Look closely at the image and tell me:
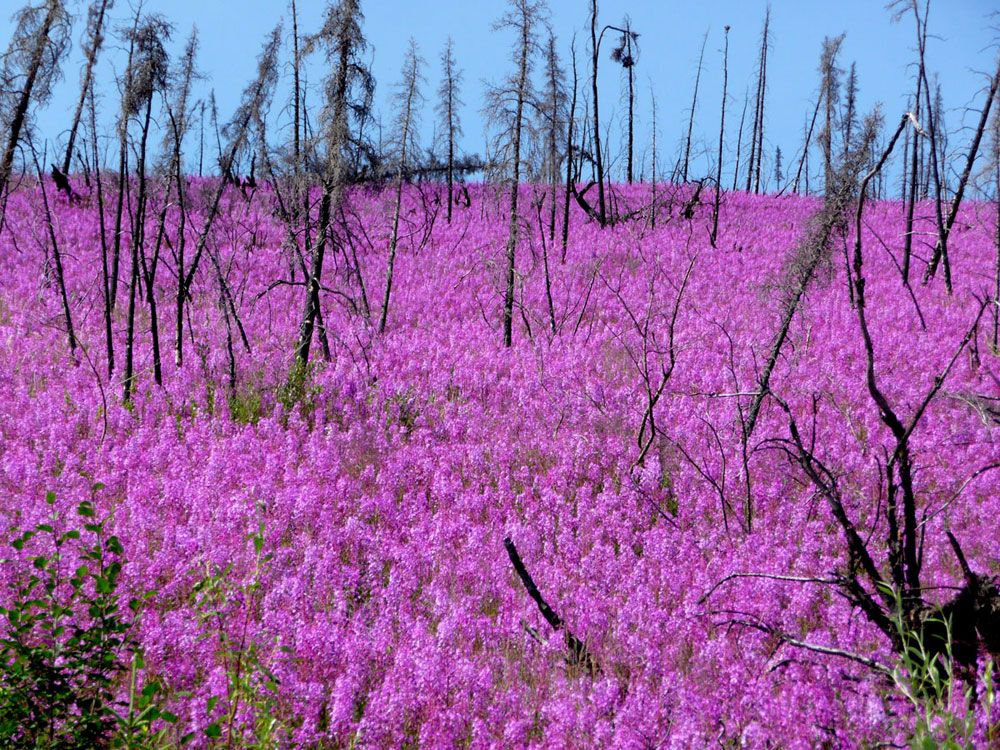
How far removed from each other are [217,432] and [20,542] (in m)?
4.76

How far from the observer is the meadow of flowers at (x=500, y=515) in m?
3.31

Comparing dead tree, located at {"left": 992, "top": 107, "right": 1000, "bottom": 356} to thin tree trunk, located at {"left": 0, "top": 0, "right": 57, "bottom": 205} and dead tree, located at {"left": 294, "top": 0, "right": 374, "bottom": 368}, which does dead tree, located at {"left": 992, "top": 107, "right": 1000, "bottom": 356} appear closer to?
dead tree, located at {"left": 294, "top": 0, "right": 374, "bottom": 368}

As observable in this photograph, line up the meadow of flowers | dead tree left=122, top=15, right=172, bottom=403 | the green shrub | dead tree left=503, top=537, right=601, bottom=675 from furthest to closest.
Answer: dead tree left=122, top=15, right=172, bottom=403 → dead tree left=503, top=537, right=601, bottom=675 → the meadow of flowers → the green shrub

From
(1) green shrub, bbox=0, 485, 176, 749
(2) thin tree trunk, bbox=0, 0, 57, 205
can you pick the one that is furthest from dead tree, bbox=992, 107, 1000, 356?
(2) thin tree trunk, bbox=0, 0, 57, 205

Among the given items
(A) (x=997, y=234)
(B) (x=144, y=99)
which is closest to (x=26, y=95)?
(B) (x=144, y=99)

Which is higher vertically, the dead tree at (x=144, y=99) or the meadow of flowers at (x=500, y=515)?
the dead tree at (x=144, y=99)

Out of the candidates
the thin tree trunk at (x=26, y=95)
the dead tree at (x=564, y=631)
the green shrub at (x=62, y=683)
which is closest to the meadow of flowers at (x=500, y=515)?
the dead tree at (x=564, y=631)

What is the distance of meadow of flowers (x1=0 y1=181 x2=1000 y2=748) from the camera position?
331 cm

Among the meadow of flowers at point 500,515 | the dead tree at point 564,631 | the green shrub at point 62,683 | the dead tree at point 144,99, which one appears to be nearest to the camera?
the green shrub at point 62,683

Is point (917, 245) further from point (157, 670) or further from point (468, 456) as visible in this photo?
point (157, 670)

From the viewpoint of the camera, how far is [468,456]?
6.69m

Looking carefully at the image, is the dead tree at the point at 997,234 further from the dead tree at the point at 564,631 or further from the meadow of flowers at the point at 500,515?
the dead tree at the point at 564,631

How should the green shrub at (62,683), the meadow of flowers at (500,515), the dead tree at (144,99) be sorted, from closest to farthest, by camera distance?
the green shrub at (62,683), the meadow of flowers at (500,515), the dead tree at (144,99)

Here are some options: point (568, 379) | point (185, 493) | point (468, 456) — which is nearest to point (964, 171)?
point (568, 379)
